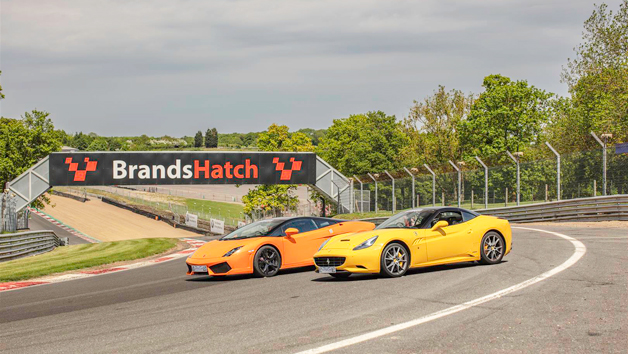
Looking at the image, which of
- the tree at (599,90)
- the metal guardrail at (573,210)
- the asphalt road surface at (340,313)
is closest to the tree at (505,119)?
the tree at (599,90)

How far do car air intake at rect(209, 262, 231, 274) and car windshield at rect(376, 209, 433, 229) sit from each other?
290cm

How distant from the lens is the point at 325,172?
161 feet

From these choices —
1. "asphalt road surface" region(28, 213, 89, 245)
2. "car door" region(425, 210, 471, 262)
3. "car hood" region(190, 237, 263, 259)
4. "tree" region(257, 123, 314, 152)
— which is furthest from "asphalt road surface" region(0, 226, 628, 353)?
"tree" region(257, 123, 314, 152)

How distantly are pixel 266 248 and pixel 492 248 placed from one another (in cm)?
412

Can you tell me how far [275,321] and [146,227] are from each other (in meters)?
63.4

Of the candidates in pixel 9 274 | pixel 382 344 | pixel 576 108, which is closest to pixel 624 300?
pixel 382 344

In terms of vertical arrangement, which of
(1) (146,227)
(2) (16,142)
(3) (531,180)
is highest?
(2) (16,142)

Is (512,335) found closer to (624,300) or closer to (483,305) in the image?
(483,305)

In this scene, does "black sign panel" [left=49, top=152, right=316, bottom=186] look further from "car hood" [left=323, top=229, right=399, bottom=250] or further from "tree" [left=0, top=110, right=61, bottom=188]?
"car hood" [left=323, top=229, right=399, bottom=250]

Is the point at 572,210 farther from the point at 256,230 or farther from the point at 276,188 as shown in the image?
the point at 276,188

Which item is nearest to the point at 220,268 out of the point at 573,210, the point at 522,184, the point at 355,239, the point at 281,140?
the point at 355,239

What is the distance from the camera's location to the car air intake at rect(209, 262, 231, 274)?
39.0 ft

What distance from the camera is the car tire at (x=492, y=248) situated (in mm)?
11383

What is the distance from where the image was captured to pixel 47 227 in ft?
206
